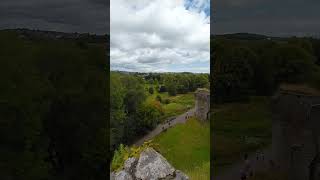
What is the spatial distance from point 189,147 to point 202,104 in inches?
19.0

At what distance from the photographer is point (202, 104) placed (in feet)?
19.1

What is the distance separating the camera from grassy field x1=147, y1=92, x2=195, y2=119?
5.89 m

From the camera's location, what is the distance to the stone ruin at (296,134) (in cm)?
543

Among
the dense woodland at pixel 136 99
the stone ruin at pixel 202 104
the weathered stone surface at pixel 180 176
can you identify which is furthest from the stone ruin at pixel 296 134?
the weathered stone surface at pixel 180 176

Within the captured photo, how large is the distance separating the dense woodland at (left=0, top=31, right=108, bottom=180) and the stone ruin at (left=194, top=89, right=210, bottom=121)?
99 centimetres

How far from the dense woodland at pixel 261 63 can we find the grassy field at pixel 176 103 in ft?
1.42

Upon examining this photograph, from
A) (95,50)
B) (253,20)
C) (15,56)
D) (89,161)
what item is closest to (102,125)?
(89,161)

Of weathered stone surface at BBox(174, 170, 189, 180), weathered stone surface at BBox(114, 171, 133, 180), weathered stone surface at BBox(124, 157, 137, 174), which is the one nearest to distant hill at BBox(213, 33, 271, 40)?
weathered stone surface at BBox(174, 170, 189, 180)

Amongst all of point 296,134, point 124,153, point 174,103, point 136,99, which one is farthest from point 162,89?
point 296,134

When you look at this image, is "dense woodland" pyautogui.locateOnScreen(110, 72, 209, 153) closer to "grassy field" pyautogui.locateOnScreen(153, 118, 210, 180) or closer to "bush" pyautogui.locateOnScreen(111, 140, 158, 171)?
"bush" pyautogui.locateOnScreen(111, 140, 158, 171)

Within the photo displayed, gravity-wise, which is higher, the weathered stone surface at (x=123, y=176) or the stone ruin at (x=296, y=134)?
the stone ruin at (x=296, y=134)

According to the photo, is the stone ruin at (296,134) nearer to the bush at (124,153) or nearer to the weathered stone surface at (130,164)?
the bush at (124,153)

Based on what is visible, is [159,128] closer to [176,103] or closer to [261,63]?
[176,103]

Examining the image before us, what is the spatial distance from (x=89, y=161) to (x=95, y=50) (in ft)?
3.82
